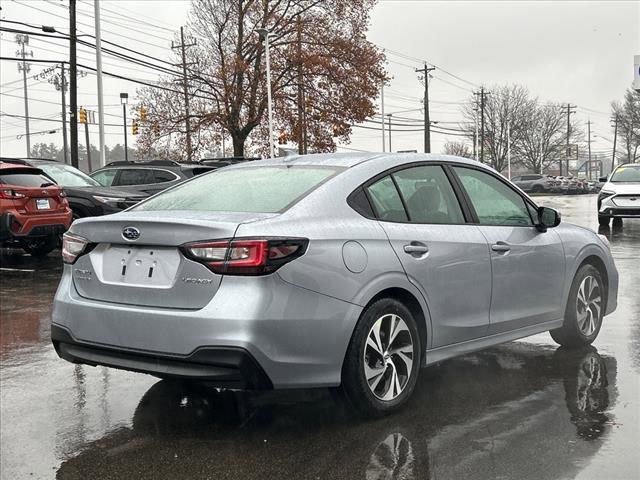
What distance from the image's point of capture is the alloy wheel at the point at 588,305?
577cm

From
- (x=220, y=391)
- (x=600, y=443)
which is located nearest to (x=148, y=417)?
(x=220, y=391)

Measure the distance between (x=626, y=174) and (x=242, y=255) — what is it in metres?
17.6

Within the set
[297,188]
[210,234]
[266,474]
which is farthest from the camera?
[297,188]

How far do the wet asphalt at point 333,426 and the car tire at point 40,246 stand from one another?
26.3ft

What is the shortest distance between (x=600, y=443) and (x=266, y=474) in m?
1.72

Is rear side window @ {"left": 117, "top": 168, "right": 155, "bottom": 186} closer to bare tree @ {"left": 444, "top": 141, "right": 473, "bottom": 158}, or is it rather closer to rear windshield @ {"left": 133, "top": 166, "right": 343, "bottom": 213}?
rear windshield @ {"left": 133, "top": 166, "right": 343, "bottom": 213}

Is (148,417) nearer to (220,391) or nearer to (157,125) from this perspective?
(220,391)

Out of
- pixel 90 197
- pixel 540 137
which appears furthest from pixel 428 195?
pixel 540 137

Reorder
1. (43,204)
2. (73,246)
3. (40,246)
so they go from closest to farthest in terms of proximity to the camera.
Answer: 1. (73,246)
2. (43,204)
3. (40,246)

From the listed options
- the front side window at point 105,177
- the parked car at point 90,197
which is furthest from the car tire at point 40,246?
the front side window at point 105,177

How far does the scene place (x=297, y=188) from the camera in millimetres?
4227

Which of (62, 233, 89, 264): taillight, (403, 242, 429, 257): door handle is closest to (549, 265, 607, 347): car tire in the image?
(403, 242, 429, 257): door handle

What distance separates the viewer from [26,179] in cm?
1177

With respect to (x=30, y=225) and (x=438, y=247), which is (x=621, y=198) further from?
(x=438, y=247)
